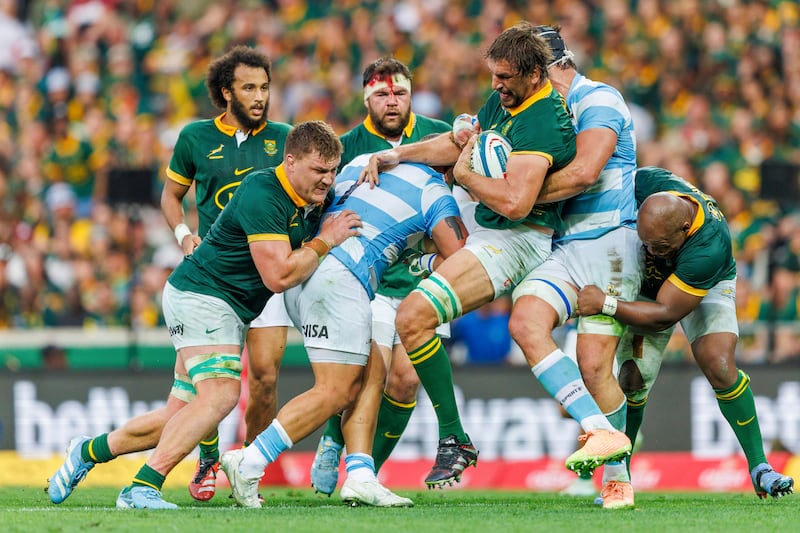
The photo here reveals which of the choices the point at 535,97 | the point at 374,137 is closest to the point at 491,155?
the point at 535,97

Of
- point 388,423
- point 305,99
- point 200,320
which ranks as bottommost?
point 388,423

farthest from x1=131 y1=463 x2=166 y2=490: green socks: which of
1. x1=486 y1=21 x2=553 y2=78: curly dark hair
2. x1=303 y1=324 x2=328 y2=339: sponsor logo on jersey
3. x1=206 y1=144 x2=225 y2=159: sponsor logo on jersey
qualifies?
x1=486 y1=21 x2=553 y2=78: curly dark hair

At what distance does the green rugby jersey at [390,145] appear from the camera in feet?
29.8

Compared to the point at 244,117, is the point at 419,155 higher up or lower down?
lower down

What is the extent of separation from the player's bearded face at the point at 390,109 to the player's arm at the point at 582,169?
176 cm

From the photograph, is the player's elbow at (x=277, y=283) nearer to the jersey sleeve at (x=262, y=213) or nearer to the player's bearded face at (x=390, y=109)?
the jersey sleeve at (x=262, y=213)

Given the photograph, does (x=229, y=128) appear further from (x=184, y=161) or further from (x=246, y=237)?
(x=246, y=237)

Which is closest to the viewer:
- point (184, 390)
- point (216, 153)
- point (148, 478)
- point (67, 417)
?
point (148, 478)

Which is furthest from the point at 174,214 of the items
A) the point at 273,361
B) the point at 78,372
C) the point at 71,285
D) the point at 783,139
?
the point at 783,139

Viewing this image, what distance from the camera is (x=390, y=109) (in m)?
9.25

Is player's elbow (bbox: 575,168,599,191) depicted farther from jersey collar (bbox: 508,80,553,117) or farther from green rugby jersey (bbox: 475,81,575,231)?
jersey collar (bbox: 508,80,553,117)

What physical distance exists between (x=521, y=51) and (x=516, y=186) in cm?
80

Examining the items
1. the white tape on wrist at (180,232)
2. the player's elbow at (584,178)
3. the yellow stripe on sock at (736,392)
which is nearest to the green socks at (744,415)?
the yellow stripe on sock at (736,392)

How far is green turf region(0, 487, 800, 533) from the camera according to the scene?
6.69m
